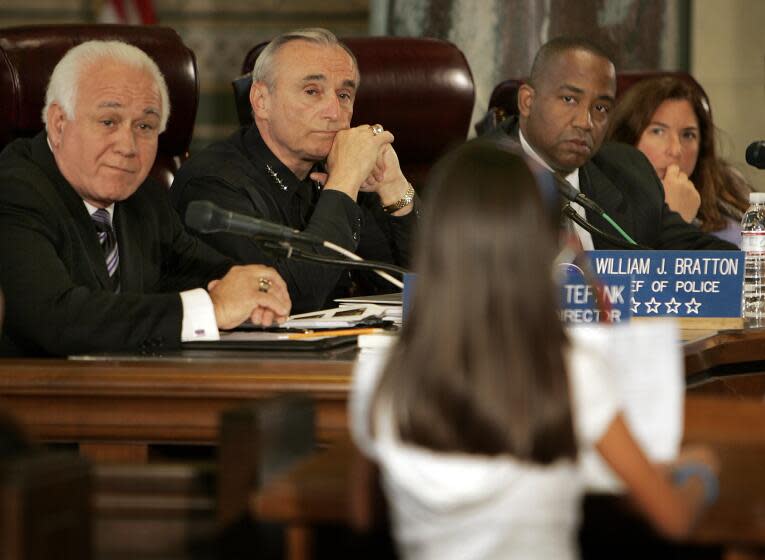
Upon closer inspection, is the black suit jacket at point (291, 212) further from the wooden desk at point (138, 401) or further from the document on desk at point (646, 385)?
the document on desk at point (646, 385)

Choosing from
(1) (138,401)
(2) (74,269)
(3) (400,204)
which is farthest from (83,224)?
(3) (400,204)

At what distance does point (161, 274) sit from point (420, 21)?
2325 millimetres

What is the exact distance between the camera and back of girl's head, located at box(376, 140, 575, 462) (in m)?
1.29

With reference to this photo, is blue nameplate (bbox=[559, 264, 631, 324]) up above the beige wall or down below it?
below

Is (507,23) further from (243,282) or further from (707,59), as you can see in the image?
(243,282)

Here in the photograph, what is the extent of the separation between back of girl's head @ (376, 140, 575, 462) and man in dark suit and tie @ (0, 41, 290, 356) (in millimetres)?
1016

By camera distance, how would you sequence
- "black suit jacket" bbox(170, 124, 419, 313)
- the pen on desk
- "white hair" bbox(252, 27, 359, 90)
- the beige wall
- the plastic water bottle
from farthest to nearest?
the beige wall
"white hair" bbox(252, 27, 359, 90)
the plastic water bottle
"black suit jacket" bbox(170, 124, 419, 313)
the pen on desk

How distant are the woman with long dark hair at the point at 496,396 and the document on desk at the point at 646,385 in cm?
3

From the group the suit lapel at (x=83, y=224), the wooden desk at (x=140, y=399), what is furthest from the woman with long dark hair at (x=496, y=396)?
the suit lapel at (x=83, y=224)

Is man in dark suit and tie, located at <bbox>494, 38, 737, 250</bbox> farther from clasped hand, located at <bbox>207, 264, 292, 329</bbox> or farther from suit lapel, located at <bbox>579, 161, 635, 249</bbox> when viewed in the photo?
clasped hand, located at <bbox>207, 264, 292, 329</bbox>

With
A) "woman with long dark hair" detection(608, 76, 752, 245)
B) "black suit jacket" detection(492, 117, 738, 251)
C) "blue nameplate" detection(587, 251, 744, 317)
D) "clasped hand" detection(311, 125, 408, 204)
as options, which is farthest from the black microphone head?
"woman with long dark hair" detection(608, 76, 752, 245)

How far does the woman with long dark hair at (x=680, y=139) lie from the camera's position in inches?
169

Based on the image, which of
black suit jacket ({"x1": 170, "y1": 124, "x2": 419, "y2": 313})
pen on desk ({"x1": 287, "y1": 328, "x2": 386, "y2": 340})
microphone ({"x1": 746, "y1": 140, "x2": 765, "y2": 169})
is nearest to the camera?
pen on desk ({"x1": 287, "y1": 328, "x2": 386, "y2": 340})

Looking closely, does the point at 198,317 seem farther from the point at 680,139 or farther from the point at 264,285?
the point at 680,139
